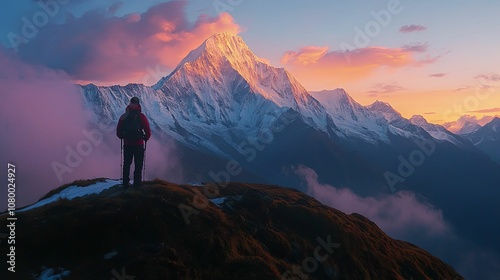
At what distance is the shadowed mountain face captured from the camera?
27.9 m

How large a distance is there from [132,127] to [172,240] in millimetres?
10564

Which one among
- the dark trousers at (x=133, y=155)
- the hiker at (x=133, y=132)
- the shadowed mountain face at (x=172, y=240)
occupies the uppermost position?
the hiker at (x=133, y=132)

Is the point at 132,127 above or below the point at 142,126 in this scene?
below

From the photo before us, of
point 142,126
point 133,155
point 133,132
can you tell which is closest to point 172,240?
point 133,155

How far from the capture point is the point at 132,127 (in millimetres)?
35750

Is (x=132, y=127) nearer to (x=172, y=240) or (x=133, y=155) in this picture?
(x=133, y=155)

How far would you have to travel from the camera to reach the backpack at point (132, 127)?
117 ft

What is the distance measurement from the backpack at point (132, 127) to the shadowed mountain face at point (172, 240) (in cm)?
482

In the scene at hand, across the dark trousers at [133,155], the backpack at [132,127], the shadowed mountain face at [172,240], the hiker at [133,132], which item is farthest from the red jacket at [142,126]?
the shadowed mountain face at [172,240]

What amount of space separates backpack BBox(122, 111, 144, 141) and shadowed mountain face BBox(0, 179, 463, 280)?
190 inches

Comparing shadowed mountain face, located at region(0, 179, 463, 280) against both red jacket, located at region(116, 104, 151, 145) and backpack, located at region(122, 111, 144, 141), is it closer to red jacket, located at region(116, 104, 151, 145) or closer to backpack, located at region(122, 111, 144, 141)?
red jacket, located at region(116, 104, 151, 145)

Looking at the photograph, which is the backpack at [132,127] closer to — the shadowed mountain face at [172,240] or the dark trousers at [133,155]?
the dark trousers at [133,155]

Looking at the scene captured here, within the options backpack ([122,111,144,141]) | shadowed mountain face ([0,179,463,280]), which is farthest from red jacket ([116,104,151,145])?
shadowed mountain face ([0,179,463,280])

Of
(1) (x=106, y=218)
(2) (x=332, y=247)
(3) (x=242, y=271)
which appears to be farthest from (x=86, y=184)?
(2) (x=332, y=247)
